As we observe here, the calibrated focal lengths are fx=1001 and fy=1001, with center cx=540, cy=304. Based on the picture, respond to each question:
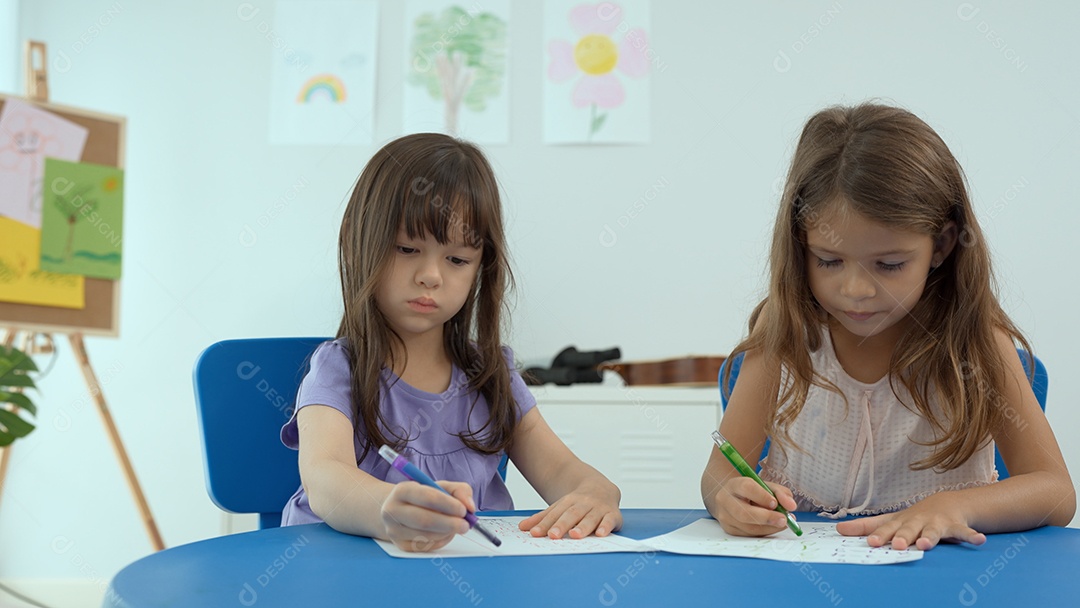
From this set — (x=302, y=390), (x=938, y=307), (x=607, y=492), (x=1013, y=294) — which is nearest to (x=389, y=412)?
(x=302, y=390)

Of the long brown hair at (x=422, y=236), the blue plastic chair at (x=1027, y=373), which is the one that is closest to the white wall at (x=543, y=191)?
the blue plastic chair at (x=1027, y=373)

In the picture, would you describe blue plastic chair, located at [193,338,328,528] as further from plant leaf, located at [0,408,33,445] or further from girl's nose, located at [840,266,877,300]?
plant leaf, located at [0,408,33,445]

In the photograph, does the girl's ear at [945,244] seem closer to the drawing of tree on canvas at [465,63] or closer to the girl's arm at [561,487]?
the girl's arm at [561,487]

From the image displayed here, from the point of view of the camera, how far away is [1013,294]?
251 centimetres

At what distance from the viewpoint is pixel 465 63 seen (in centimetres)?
264

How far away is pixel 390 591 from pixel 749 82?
2208 millimetres

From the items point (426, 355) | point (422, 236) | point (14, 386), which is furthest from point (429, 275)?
point (14, 386)

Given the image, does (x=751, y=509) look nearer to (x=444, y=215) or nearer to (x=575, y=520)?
(x=575, y=520)

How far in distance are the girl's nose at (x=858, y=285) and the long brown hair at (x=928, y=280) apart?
0.06 m

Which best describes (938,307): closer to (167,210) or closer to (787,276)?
(787,276)

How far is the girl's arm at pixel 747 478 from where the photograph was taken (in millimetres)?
869

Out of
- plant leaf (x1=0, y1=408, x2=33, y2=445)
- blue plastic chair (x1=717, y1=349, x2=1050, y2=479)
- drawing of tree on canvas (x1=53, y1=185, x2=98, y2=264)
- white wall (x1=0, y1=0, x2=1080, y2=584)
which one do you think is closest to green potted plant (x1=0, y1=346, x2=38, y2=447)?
plant leaf (x1=0, y1=408, x2=33, y2=445)

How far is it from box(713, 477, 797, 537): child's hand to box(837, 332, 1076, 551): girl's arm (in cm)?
6

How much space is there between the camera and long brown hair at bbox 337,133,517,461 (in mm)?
1104
